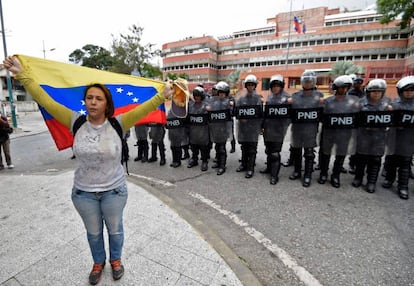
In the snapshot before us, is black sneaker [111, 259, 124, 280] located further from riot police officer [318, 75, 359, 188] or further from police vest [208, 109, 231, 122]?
riot police officer [318, 75, 359, 188]

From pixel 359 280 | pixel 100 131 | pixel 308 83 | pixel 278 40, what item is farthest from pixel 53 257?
pixel 278 40

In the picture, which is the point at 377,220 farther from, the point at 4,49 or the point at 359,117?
the point at 4,49

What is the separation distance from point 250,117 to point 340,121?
1596 millimetres

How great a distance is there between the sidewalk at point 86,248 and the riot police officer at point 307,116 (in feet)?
8.71

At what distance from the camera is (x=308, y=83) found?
4.26 meters

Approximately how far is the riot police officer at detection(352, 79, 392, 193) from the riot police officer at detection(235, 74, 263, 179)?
5.82 ft

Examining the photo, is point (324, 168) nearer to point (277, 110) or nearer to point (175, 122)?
point (277, 110)

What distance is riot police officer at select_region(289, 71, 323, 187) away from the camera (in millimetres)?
4262

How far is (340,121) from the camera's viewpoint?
4117mm

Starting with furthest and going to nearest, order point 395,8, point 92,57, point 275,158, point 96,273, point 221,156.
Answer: point 92,57, point 395,8, point 221,156, point 275,158, point 96,273

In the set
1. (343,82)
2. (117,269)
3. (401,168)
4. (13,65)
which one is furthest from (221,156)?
(13,65)

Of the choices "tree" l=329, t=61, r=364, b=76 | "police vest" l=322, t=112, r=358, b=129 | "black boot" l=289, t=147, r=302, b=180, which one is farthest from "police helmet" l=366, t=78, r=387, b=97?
"tree" l=329, t=61, r=364, b=76

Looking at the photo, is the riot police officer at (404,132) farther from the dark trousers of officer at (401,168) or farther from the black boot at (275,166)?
the black boot at (275,166)

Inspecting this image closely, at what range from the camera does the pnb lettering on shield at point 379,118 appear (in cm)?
396
